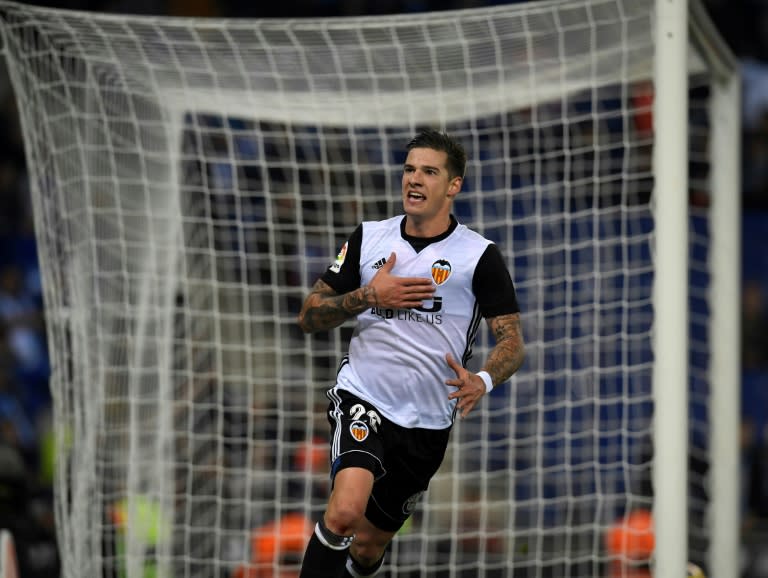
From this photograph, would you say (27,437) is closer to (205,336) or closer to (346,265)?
(205,336)

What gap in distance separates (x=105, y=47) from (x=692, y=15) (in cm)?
309

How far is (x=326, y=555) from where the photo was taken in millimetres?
3879

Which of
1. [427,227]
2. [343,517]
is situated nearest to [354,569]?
[343,517]

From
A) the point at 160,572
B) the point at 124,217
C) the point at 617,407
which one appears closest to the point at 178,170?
the point at 124,217

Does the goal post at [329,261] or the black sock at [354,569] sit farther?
the goal post at [329,261]

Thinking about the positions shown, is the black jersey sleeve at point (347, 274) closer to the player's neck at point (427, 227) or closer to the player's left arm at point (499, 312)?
the player's neck at point (427, 227)

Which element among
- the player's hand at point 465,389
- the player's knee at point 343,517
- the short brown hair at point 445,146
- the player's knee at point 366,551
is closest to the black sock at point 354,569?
the player's knee at point 366,551

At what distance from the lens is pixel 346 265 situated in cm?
409

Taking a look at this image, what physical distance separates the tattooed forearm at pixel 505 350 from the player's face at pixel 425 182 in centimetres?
47

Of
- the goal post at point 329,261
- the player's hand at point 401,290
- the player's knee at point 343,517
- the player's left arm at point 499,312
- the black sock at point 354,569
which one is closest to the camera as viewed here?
the player's hand at point 401,290

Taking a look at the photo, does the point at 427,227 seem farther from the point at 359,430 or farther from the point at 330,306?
the point at 359,430

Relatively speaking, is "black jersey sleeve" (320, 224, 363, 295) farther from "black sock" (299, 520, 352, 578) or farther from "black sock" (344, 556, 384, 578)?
"black sock" (344, 556, 384, 578)

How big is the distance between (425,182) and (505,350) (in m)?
0.65

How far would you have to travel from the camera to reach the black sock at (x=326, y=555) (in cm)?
387
